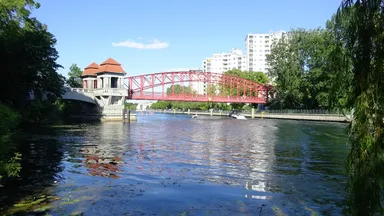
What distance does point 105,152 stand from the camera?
23.9 metres

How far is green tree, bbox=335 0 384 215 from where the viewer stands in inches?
201

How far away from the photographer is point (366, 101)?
16.7 ft

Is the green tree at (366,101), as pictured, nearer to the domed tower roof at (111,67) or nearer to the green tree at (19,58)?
the green tree at (19,58)

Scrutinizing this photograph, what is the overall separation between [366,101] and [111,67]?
265ft

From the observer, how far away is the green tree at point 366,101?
510 cm

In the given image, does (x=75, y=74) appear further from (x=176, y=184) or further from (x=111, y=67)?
(x=176, y=184)

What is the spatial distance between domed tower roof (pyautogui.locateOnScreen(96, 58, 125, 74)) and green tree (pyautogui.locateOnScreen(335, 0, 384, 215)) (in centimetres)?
7901

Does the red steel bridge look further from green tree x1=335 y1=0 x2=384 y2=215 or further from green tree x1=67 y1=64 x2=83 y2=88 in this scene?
green tree x1=335 y1=0 x2=384 y2=215

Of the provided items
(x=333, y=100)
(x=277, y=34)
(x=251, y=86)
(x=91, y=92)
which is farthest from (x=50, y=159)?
(x=277, y=34)

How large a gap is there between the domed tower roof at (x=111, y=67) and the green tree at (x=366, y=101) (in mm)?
79007

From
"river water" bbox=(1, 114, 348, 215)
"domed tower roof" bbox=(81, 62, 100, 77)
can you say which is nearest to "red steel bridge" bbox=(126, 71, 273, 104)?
"domed tower roof" bbox=(81, 62, 100, 77)

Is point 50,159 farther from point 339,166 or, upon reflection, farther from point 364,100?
point 364,100

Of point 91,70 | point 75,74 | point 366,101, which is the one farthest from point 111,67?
point 366,101

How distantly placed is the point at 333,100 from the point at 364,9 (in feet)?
4.95
